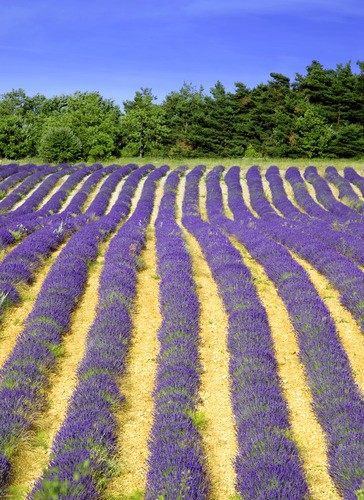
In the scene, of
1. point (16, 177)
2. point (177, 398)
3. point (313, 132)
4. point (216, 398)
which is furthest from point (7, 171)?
point (177, 398)

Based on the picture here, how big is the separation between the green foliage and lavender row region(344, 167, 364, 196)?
2566cm

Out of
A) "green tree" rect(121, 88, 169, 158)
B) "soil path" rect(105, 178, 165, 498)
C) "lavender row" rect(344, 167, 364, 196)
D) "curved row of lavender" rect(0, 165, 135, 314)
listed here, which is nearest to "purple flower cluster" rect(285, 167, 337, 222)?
"lavender row" rect(344, 167, 364, 196)

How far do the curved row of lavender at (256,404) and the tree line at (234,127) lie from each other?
38.5m

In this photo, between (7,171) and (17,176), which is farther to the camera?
(7,171)

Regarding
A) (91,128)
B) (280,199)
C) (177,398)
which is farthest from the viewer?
(91,128)

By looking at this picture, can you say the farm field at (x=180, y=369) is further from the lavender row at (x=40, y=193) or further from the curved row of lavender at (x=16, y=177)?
the curved row of lavender at (x=16, y=177)

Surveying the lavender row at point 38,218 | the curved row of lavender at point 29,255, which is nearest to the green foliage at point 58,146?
the lavender row at point 38,218

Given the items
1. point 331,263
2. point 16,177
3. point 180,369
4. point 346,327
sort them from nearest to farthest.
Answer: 1. point 180,369
2. point 346,327
3. point 331,263
4. point 16,177

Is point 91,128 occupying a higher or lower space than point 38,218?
higher

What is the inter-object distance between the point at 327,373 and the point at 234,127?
51047mm

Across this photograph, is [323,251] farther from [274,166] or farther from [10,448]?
[274,166]

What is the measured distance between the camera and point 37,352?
673 centimetres

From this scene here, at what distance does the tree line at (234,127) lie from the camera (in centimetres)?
4712

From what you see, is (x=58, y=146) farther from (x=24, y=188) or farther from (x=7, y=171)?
(x=24, y=188)
